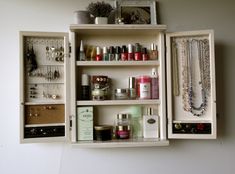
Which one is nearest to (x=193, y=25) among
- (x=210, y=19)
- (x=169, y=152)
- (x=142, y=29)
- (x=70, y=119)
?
(x=210, y=19)

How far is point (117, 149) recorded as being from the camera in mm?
1197

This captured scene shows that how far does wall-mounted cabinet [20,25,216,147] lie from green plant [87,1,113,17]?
0.26ft

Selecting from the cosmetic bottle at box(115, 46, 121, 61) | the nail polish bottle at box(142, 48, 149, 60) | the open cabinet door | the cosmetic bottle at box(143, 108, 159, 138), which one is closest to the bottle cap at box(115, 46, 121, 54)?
the cosmetic bottle at box(115, 46, 121, 61)

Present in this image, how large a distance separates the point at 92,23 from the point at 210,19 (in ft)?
1.93

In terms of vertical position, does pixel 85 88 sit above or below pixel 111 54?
below

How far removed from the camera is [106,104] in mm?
1097

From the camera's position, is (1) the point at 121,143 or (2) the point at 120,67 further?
(2) the point at 120,67

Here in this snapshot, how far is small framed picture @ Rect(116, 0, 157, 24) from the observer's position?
1.18 m

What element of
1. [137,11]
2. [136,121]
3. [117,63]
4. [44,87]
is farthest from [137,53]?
[44,87]

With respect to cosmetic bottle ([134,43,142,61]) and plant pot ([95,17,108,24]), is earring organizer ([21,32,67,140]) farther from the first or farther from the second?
cosmetic bottle ([134,43,142,61])

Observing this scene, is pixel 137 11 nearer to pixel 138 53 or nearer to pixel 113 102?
pixel 138 53

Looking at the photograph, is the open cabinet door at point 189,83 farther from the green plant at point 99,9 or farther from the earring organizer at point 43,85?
the earring organizer at point 43,85

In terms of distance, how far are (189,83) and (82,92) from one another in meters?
0.49


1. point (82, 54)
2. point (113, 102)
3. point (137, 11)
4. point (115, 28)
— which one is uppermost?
point (137, 11)
